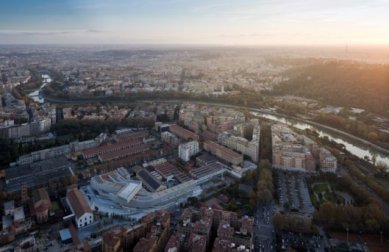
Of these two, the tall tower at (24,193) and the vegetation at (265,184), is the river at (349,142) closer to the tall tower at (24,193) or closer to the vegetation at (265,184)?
the vegetation at (265,184)

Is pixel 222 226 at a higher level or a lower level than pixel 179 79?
lower

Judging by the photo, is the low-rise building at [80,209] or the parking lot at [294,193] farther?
the parking lot at [294,193]

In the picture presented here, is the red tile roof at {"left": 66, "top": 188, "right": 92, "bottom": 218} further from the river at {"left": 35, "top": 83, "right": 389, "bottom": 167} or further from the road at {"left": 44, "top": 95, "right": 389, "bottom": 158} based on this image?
the road at {"left": 44, "top": 95, "right": 389, "bottom": 158}

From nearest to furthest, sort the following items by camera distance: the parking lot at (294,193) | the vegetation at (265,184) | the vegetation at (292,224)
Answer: the vegetation at (292,224) < the parking lot at (294,193) < the vegetation at (265,184)

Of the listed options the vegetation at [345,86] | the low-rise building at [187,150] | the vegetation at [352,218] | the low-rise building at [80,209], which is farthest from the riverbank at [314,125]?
the low-rise building at [80,209]

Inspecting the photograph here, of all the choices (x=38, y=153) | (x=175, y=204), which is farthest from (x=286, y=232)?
(x=38, y=153)

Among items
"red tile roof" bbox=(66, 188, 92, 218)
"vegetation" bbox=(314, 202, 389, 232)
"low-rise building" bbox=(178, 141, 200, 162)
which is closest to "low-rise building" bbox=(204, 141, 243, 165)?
"low-rise building" bbox=(178, 141, 200, 162)

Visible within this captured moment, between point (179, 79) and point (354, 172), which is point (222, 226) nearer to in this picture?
point (354, 172)

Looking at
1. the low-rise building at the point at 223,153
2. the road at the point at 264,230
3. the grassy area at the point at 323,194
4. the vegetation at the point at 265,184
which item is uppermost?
the low-rise building at the point at 223,153

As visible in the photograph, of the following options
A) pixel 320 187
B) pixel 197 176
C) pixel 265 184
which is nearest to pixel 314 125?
pixel 320 187
